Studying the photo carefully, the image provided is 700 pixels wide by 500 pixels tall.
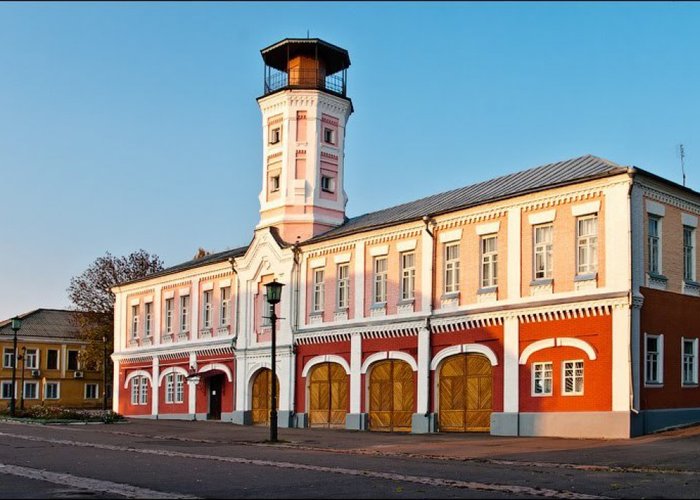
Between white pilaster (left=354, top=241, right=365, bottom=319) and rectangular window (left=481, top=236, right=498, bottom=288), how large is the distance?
6.22 meters

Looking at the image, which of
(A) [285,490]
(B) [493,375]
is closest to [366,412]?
(B) [493,375]

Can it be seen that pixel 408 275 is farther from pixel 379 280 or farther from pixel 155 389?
pixel 155 389

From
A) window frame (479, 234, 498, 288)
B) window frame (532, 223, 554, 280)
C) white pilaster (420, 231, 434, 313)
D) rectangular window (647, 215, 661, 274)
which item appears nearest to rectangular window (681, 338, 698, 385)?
rectangular window (647, 215, 661, 274)

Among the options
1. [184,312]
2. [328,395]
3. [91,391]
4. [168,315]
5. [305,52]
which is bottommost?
[91,391]

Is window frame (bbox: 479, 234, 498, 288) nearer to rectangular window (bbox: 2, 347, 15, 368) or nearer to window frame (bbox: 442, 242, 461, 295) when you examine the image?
window frame (bbox: 442, 242, 461, 295)

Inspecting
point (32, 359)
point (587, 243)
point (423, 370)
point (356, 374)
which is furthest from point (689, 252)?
point (32, 359)

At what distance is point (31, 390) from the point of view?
71.2 metres

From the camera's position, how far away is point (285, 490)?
42.7ft

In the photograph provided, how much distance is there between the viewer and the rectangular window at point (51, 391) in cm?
7173

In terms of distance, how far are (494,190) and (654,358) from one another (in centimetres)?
900

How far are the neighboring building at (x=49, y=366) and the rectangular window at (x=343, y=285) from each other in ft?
134

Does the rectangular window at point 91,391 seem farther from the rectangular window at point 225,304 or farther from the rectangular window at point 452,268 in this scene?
the rectangular window at point 452,268

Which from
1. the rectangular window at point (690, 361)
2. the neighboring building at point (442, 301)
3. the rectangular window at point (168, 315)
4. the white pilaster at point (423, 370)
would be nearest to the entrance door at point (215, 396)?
the neighboring building at point (442, 301)

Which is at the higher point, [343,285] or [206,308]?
[343,285]
